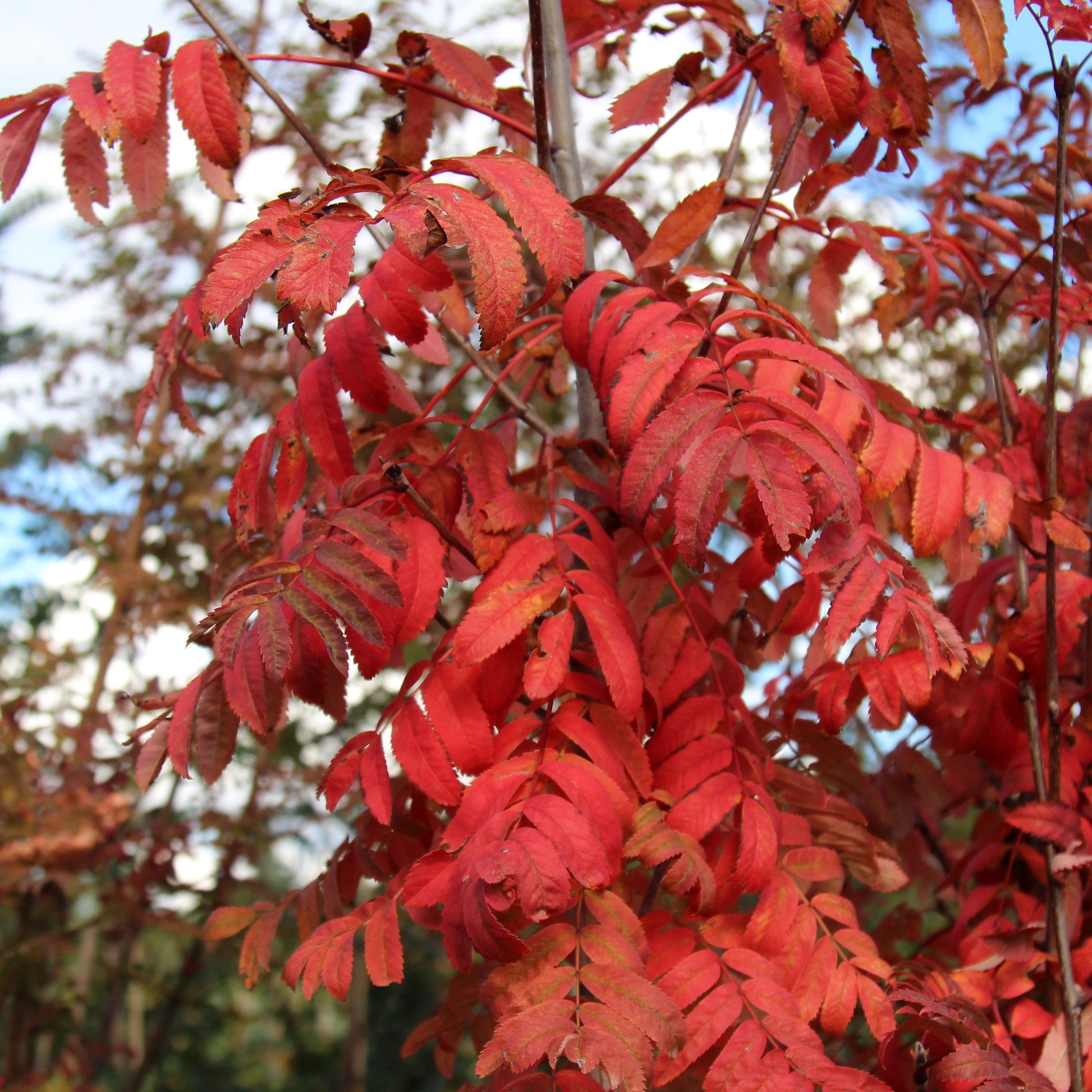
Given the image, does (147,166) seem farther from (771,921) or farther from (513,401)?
(771,921)

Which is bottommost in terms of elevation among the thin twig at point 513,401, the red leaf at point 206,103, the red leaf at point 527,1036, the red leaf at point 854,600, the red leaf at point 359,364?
the red leaf at point 527,1036

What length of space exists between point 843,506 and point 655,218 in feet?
11.1

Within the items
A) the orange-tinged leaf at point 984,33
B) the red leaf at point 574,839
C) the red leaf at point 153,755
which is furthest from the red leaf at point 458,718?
the orange-tinged leaf at point 984,33

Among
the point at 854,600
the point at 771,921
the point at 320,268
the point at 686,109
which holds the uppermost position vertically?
the point at 686,109

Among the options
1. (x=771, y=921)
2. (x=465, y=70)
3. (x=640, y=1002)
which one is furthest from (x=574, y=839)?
(x=465, y=70)

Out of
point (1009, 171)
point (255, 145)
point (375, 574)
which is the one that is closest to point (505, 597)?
point (375, 574)

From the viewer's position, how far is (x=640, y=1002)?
87 centimetres

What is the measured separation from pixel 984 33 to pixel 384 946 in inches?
50.4

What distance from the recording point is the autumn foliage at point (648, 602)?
2.94 ft

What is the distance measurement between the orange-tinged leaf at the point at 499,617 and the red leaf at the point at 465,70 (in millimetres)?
757

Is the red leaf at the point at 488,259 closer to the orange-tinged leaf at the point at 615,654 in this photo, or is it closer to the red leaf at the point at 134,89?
the orange-tinged leaf at the point at 615,654

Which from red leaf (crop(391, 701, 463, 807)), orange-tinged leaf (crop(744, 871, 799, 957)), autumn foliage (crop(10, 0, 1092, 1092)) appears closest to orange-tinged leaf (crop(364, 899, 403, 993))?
autumn foliage (crop(10, 0, 1092, 1092))

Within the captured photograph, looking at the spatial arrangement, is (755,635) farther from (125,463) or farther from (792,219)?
(125,463)

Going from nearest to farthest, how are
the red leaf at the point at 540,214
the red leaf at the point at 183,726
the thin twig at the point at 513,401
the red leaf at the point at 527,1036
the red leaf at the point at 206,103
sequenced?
the red leaf at the point at 527,1036 → the red leaf at the point at 540,214 → the red leaf at the point at 183,726 → the red leaf at the point at 206,103 → the thin twig at the point at 513,401
